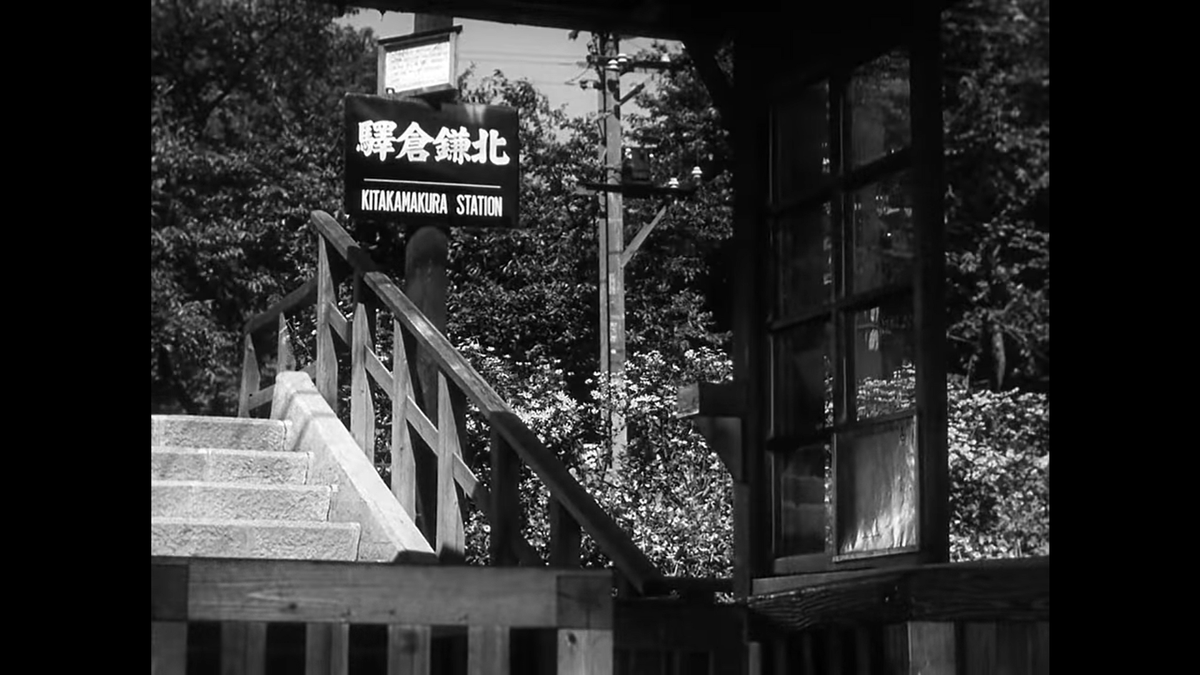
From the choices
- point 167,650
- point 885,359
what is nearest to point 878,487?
point 885,359

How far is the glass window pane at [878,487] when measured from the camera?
15.7 feet

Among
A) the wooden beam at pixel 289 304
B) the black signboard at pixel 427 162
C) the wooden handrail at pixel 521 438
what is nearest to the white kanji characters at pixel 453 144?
the black signboard at pixel 427 162

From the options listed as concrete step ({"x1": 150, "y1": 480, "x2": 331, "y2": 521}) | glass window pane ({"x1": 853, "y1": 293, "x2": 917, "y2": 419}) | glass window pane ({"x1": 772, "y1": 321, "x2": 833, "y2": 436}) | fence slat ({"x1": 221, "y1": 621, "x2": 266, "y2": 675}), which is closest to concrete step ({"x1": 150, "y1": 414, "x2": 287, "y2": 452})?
concrete step ({"x1": 150, "y1": 480, "x2": 331, "y2": 521})

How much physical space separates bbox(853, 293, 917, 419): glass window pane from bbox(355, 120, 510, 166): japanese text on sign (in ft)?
11.9

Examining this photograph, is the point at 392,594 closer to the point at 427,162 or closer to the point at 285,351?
the point at 427,162

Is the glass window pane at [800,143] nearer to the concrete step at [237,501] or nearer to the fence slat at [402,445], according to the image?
the fence slat at [402,445]

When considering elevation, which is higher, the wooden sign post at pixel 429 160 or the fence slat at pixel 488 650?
the wooden sign post at pixel 429 160

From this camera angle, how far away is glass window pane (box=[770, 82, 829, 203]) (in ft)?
17.6

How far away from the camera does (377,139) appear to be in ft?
27.6

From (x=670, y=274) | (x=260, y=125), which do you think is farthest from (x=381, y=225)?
(x=260, y=125)

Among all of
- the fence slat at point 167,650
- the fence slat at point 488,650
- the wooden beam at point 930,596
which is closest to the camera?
the wooden beam at point 930,596

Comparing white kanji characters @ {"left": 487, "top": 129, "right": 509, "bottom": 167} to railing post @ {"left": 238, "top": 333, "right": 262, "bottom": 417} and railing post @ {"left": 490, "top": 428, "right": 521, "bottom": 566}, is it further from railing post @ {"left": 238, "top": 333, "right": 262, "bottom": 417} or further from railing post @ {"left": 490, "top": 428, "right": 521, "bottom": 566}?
railing post @ {"left": 238, "top": 333, "right": 262, "bottom": 417}
